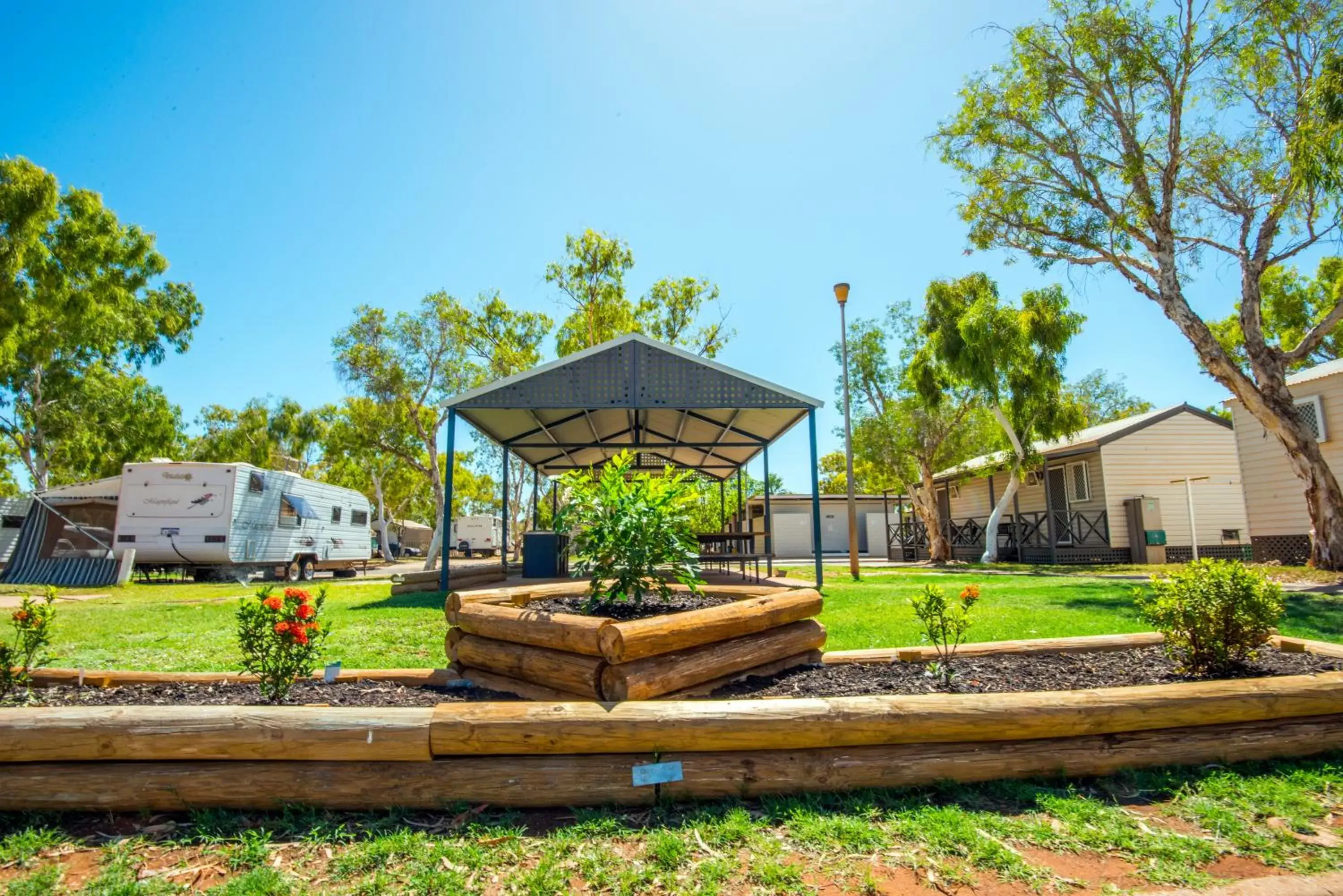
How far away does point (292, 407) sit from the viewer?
43.0 m

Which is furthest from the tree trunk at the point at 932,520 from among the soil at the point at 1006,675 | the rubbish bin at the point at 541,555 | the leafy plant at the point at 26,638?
the leafy plant at the point at 26,638

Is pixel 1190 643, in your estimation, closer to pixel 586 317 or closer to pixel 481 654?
pixel 481 654

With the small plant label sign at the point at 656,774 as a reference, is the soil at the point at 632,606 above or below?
above

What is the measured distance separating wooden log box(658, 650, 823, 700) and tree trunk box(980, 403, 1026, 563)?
17.0m

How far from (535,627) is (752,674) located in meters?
1.39

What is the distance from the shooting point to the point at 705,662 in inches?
153

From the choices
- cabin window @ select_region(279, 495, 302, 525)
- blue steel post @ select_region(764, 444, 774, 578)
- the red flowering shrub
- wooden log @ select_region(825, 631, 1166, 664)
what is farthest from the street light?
cabin window @ select_region(279, 495, 302, 525)

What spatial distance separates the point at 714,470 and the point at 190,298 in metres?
18.0

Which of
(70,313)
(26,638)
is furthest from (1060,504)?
(70,313)

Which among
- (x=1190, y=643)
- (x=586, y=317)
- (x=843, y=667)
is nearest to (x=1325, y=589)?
(x=1190, y=643)

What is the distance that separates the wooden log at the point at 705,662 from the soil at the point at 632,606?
0.32 meters

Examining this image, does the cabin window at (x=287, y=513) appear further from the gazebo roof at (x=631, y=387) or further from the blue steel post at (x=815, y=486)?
the blue steel post at (x=815, y=486)

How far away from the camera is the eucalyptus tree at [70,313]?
41.6 feet

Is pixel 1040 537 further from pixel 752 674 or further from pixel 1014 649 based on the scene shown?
pixel 752 674
